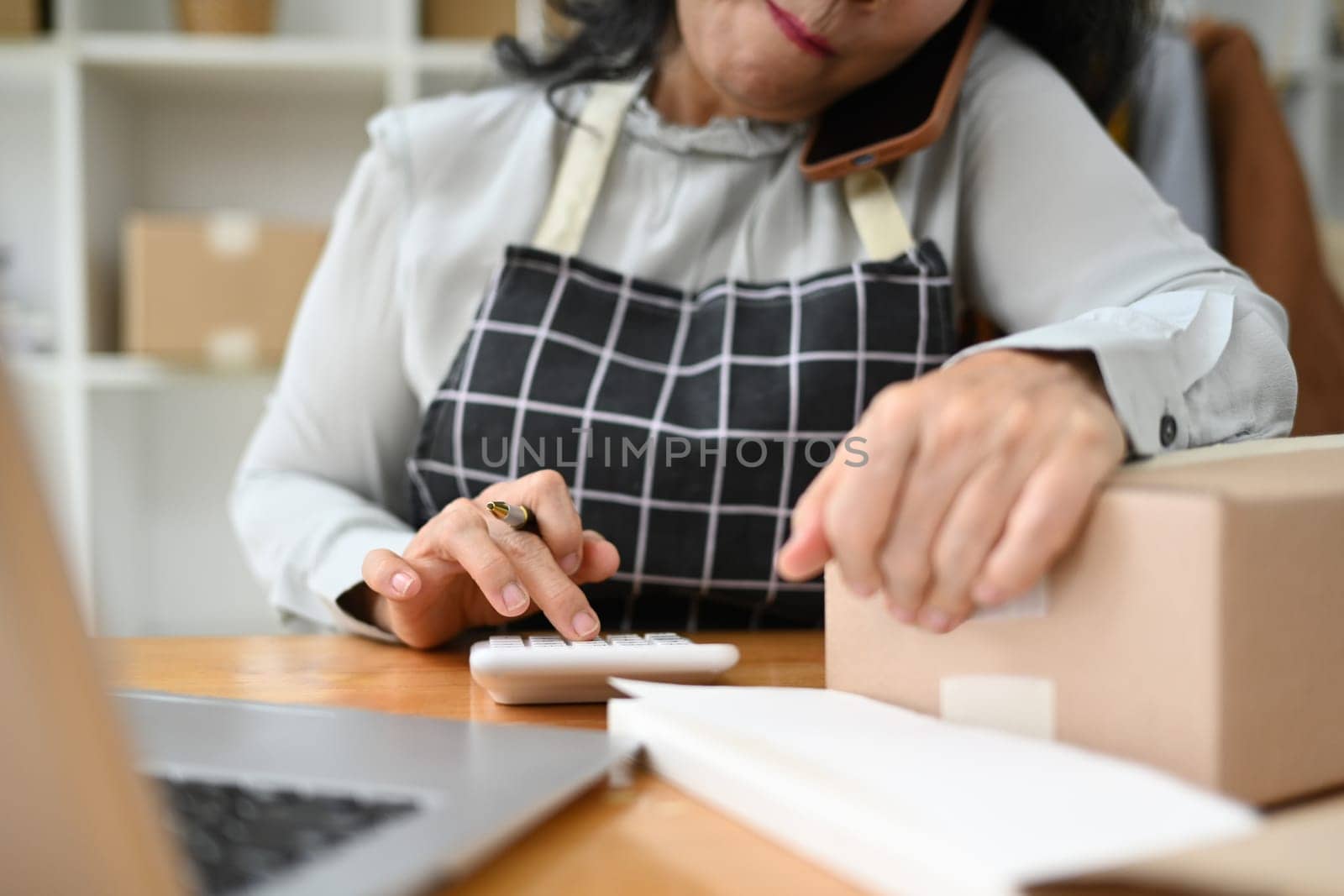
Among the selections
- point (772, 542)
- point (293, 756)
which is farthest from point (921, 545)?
point (772, 542)

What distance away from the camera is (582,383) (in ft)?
2.80

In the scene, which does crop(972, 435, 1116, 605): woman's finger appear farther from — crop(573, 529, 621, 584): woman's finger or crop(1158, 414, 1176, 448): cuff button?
crop(573, 529, 621, 584): woman's finger

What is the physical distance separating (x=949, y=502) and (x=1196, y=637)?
88mm

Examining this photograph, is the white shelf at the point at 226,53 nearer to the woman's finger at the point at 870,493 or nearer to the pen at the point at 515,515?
the pen at the point at 515,515

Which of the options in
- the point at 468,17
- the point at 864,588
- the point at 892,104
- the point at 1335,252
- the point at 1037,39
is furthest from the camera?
the point at 468,17

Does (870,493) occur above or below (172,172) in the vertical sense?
below

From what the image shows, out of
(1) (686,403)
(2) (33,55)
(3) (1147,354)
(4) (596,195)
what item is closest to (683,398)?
(1) (686,403)

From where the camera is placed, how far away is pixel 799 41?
0.77 meters

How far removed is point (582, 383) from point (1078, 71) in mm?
539

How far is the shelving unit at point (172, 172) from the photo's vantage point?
166cm

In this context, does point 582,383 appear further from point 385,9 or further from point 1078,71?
point 385,9

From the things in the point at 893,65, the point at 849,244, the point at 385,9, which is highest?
the point at 385,9

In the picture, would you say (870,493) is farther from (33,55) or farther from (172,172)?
(172,172)

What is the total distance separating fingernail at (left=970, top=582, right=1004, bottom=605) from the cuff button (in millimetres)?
160
